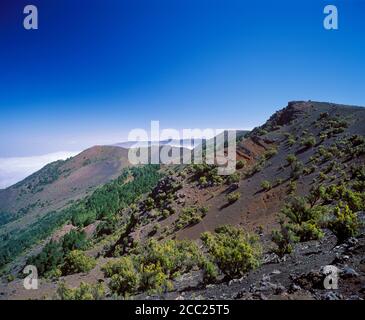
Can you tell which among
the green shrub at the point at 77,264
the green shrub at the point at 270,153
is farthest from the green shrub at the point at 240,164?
the green shrub at the point at 77,264

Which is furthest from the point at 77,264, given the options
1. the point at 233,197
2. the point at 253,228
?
the point at 233,197

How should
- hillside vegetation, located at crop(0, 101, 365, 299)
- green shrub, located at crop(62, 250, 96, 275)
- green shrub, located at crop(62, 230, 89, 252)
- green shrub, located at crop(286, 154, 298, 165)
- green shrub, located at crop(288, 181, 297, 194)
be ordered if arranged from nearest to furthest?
hillside vegetation, located at crop(0, 101, 365, 299), green shrub, located at crop(62, 250, 96, 275), green shrub, located at crop(288, 181, 297, 194), green shrub, located at crop(286, 154, 298, 165), green shrub, located at crop(62, 230, 89, 252)

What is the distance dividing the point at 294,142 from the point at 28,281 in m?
28.5

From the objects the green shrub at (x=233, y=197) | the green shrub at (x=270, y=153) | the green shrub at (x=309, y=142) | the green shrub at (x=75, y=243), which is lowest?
the green shrub at (x=75, y=243)

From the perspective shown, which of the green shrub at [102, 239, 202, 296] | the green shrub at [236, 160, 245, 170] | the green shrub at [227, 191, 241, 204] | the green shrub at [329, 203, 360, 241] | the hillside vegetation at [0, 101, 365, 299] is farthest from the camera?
the green shrub at [236, 160, 245, 170]

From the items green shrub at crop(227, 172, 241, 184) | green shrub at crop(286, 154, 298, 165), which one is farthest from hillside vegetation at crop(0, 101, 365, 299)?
green shrub at crop(286, 154, 298, 165)

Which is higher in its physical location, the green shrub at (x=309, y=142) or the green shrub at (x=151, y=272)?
the green shrub at (x=309, y=142)

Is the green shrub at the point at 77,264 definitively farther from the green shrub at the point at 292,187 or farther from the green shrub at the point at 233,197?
the green shrub at the point at 292,187

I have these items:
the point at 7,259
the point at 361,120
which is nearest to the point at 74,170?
the point at 7,259

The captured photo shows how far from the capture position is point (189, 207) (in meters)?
29.6

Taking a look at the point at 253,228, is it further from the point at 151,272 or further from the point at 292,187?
the point at 151,272

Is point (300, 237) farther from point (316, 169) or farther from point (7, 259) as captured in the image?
point (7, 259)

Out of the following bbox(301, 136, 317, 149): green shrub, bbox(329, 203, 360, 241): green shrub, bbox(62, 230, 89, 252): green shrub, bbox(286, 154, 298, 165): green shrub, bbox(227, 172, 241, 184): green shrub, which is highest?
bbox(301, 136, 317, 149): green shrub

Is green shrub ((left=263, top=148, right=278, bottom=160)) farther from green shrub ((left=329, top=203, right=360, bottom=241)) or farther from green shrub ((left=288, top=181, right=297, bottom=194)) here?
green shrub ((left=329, top=203, right=360, bottom=241))
